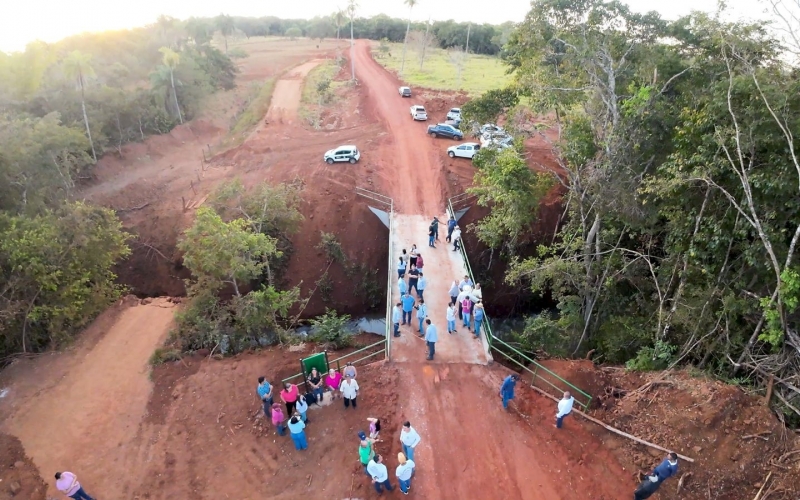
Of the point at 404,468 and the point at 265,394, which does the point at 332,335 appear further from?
the point at 404,468

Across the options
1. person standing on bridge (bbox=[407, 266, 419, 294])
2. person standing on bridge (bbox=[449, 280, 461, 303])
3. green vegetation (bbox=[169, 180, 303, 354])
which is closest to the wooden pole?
person standing on bridge (bbox=[449, 280, 461, 303])

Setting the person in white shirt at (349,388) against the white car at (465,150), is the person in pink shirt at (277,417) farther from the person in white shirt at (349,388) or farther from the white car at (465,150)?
the white car at (465,150)

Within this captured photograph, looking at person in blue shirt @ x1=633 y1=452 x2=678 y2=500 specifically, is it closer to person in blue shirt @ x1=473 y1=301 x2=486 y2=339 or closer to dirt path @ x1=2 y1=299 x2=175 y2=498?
person in blue shirt @ x1=473 y1=301 x2=486 y2=339

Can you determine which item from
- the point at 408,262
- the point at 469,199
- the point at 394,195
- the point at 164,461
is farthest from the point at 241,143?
the point at 164,461

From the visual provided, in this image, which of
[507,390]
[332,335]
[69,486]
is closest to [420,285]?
[332,335]

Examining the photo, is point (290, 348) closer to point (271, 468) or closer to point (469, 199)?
point (271, 468)

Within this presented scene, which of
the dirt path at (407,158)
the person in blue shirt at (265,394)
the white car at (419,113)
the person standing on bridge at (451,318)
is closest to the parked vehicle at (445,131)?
the dirt path at (407,158)
